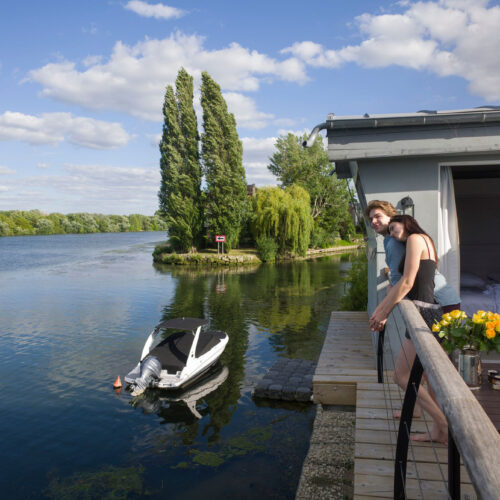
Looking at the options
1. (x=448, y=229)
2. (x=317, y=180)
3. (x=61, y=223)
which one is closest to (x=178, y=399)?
(x=448, y=229)

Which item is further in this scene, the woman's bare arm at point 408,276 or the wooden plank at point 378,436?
A: the wooden plank at point 378,436

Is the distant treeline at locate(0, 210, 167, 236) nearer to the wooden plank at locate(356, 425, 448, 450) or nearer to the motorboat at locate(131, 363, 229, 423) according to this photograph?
the motorboat at locate(131, 363, 229, 423)

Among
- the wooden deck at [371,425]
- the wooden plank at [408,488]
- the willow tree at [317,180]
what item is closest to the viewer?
the wooden plank at [408,488]

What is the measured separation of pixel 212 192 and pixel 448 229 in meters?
32.7

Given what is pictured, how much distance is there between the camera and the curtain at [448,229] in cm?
546

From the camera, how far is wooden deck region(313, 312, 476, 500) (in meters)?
2.81

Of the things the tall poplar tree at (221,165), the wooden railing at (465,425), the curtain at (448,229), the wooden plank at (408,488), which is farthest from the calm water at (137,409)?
the tall poplar tree at (221,165)

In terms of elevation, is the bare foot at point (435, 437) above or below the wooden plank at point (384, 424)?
above

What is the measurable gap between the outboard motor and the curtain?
22.0 ft

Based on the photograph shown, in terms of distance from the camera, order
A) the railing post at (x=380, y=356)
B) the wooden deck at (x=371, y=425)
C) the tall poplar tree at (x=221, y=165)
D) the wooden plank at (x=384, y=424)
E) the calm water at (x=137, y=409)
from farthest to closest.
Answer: the tall poplar tree at (x=221, y=165) → the calm water at (x=137, y=409) → the railing post at (x=380, y=356) → the wooden plank at (x=384, y=424) → the wooden deck at (x=371, y=425)

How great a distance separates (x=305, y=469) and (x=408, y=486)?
3.51m

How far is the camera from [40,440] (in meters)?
7.75

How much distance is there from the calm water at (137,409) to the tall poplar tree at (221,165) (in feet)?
55.8

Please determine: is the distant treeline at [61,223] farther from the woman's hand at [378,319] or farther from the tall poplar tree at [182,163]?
the woman's hand at [378,319]
